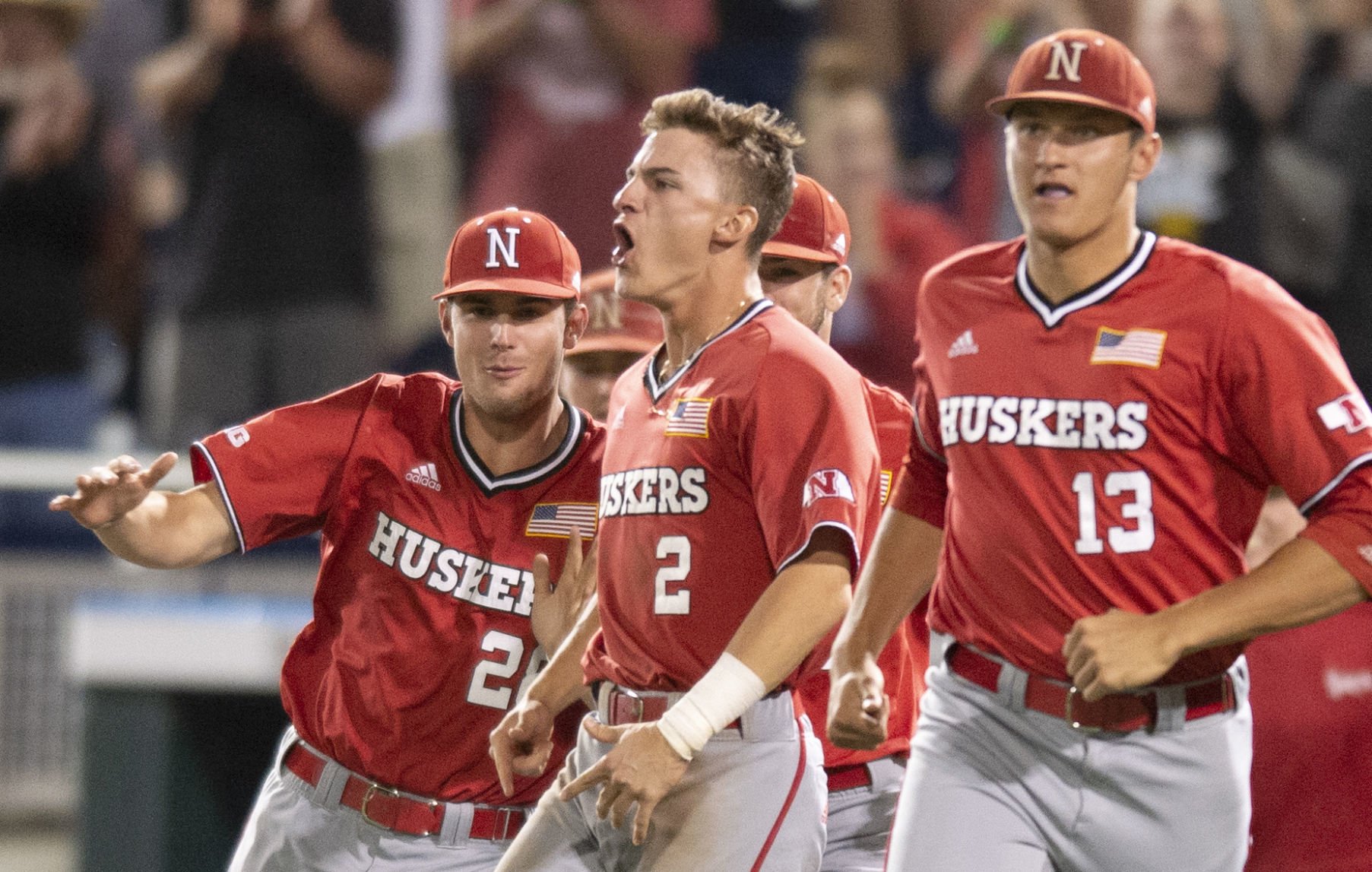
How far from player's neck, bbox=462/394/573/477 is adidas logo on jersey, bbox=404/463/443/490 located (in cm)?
10

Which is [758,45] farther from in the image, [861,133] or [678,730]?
[678,730]

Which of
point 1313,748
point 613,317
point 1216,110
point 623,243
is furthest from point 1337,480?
point 1216,110

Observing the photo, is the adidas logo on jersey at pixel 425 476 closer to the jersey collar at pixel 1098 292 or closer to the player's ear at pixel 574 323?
the player's ear at pixel 574 323

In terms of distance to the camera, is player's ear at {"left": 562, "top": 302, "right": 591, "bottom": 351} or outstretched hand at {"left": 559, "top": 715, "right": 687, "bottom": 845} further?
player's ear at {"left": 562, "top": 302, "right": 591, "bottom": 351}

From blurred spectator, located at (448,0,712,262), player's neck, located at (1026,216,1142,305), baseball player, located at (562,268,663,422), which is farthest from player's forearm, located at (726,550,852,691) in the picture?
blurred spectator, located at (448,0,712,262)

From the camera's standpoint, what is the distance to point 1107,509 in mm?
3162

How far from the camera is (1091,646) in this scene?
3.01 metres

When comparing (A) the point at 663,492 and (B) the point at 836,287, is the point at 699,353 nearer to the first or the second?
(A) the point at 663,492

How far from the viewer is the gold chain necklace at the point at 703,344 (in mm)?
3436

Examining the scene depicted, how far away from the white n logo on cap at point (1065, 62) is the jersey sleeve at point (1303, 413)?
18.9 inches

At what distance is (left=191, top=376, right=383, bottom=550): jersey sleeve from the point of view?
3.87 m

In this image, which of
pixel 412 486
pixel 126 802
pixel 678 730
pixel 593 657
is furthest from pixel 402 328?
pixel 678 730

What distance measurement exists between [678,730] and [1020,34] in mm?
4809

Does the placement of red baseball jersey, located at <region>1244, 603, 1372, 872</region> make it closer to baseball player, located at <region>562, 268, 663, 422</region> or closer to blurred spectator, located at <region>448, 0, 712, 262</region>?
baseball player, located at <region>562, 268, 663, 422</region>
